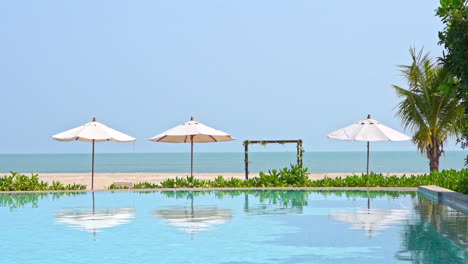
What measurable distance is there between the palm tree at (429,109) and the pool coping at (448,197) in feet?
15.7

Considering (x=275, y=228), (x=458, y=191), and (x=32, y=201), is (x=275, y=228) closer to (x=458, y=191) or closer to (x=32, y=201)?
(x=458, y=191)

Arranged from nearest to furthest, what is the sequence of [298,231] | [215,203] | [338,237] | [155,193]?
[338,237], [298,231], [215,203], [155,193]

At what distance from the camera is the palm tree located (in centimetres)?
2352

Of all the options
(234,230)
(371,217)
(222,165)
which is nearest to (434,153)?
(371,217)

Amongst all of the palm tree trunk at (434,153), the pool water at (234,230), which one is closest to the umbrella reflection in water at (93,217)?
the pool water at (234,230)

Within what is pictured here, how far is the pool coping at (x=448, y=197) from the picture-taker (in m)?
14.2

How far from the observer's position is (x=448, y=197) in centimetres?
1602

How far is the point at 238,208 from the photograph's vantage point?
53.5ft

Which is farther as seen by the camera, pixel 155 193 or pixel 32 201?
pixel 155 193

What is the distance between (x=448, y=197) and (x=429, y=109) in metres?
8.24

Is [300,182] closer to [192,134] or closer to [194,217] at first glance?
[192,134]

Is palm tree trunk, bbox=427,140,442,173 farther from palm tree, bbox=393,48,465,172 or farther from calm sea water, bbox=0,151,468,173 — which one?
calm sea water, bbox=0,151,468,173

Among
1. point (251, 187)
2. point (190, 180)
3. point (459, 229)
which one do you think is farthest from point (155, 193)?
point (459, 229)

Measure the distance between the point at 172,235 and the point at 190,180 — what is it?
11462 mm
